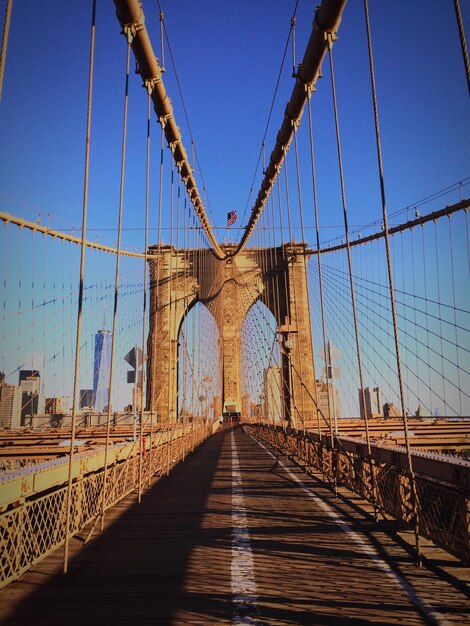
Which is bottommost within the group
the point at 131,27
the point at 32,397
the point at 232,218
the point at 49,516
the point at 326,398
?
the point at 49,516

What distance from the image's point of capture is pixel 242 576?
3.84 m

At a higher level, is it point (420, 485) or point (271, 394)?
point (271, 394)

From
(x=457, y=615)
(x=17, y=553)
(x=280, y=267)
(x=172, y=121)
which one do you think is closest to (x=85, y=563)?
(x=17, y=553)

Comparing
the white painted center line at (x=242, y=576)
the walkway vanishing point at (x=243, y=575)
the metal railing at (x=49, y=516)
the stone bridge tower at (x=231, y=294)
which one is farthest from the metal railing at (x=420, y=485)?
the stone bridge tower at (x=231, y=294)

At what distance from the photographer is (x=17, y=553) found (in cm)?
377

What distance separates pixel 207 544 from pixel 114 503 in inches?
107

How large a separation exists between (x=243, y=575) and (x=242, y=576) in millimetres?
26

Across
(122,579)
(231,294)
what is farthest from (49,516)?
(231,294)

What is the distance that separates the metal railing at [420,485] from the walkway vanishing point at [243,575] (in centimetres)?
24

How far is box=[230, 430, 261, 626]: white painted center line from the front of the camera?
10.1 ft

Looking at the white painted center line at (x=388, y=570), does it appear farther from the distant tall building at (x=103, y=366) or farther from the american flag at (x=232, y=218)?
the american flag at (x=232, y=218)

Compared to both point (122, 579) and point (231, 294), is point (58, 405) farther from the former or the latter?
point (122, 579)

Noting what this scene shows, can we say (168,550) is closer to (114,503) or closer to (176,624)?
(176,624)

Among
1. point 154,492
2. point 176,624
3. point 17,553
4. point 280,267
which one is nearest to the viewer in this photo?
point 176,624
